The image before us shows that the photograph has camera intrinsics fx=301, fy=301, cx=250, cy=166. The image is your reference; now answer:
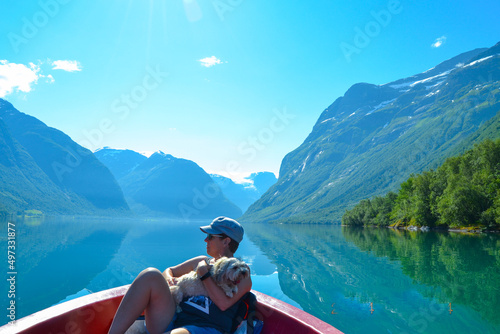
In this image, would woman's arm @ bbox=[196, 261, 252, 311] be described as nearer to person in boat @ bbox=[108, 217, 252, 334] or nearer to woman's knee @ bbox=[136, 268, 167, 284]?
person in boat @ bbox=[108, 217, 252, 334]

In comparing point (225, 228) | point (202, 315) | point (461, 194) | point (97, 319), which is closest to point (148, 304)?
point (202, 315)

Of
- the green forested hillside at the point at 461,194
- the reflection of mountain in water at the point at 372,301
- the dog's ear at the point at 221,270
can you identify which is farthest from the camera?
the green forested hillside at the point at 461,194

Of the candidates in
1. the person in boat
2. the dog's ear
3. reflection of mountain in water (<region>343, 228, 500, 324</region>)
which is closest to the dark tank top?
Answer: the person in boat

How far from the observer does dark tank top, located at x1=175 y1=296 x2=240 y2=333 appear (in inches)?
117

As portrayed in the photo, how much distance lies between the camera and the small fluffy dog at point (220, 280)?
2902 mm

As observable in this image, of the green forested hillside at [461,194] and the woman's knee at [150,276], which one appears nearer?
the woman's knee at [150,276]

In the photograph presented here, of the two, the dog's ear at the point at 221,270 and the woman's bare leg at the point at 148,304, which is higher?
the woman's bare leg at the point at 148,304

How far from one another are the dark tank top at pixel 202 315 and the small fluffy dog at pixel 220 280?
0.22 feet

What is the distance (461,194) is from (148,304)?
4765 centimetres

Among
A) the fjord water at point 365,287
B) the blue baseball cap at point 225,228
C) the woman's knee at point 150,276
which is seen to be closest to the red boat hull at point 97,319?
the blue baseball cap at point 225,228

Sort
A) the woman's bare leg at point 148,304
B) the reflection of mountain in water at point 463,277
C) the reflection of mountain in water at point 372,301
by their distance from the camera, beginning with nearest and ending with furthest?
the woman's bare leg at point 148,304 → the reflection of mountain in water at point 372,301 → the reflection of mountain in water at point 463,277

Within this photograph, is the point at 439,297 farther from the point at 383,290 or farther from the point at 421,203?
the point at 421,203

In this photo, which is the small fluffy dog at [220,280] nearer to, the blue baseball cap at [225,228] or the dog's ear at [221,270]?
the dog's ear at [221,270]

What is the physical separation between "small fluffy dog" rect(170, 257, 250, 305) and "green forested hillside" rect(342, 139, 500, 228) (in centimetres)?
4413
